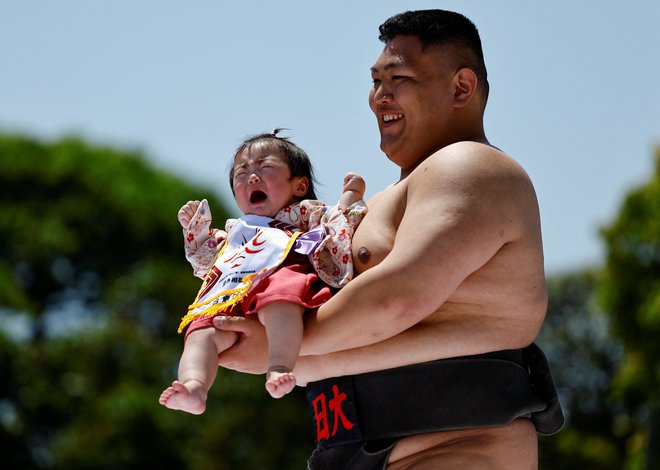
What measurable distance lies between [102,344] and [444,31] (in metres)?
19.0

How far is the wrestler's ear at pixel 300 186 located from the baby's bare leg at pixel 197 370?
626mm

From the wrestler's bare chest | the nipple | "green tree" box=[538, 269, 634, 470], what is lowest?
"green tree" box=[538, 269, 634, 470]

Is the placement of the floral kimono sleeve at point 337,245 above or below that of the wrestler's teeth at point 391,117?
below

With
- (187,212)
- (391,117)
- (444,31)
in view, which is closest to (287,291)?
(391,117)

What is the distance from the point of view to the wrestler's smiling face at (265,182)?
4.23m

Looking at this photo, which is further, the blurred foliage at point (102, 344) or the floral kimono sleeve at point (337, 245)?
the blurred foliage at point (102, 344)

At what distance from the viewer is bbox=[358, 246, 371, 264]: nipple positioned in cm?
379

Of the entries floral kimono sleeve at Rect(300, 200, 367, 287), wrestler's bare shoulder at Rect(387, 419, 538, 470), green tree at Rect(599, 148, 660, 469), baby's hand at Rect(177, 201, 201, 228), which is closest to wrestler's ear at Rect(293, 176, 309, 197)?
floral kimono sleeve at Rect(300, 200, 367, 287)

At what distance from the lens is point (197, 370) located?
3.72m

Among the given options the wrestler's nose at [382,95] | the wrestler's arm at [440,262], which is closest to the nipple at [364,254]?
the wrestler's arm at [440,262]

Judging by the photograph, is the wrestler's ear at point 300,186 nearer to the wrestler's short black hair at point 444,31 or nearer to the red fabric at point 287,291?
the red fabric at point 287,291

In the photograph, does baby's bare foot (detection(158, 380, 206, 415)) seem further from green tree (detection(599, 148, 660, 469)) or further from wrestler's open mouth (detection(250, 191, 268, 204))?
green tree (detection(599, 148, 660, 469))

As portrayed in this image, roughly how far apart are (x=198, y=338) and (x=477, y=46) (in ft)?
4.03

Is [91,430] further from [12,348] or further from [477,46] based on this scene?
[477,46]
